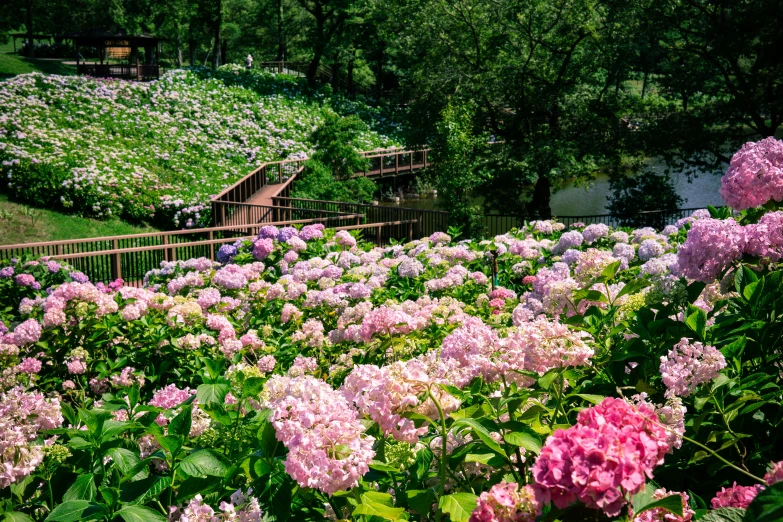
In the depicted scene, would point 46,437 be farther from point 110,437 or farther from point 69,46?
point 69,46

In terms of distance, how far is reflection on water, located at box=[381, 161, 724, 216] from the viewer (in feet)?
86.1

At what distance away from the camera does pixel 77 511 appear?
1.78 metres

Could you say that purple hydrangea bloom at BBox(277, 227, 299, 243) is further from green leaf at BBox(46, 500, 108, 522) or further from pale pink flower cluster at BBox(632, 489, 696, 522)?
pale pink flower cluster at BBox(632, 489, 696, 522)

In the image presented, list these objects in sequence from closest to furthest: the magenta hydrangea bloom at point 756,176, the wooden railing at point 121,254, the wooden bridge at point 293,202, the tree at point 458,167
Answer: the magenta hydrangea bloom at point 756,176
the wooden railing at point 121,254
the wooden bridge at point 293,202
the tree at point 458,167

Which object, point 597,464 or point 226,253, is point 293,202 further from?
point 597,464

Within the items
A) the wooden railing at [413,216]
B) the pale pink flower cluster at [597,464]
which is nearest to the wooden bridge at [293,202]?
the wooden railing at [413,216]

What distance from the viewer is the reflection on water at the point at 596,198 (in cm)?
2625

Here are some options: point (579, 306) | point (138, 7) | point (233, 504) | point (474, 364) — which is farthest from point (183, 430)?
point (138, 7)

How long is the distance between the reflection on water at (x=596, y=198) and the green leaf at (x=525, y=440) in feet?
75.9

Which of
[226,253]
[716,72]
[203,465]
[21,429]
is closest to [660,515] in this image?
[203,465]

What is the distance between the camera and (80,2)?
4344cm

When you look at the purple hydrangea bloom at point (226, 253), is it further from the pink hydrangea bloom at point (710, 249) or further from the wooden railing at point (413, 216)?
the pink hydrangea bloom at point (710, 249)

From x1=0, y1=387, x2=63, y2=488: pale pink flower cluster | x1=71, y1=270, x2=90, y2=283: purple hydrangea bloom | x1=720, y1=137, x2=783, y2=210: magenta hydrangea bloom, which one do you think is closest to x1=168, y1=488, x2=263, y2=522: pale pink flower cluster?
x1=0, y1=387, x2=63, y2=488: pale pink flower cluster

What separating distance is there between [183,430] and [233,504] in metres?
0.30
